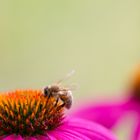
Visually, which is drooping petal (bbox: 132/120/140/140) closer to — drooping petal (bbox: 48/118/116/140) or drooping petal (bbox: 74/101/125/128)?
drooping petal (bbox: 74/101/125/128)

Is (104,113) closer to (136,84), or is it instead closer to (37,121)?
(136,84)

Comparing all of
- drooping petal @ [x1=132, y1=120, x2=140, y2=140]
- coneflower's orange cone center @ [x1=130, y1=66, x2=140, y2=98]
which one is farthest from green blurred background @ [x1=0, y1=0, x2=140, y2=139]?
drooping petal @ [x1=132, y1=120, x2=140, y2=140]

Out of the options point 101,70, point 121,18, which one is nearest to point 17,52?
point 101,70

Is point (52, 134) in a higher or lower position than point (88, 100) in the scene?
lower

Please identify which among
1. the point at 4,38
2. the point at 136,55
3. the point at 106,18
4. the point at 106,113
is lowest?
the point at 106,113

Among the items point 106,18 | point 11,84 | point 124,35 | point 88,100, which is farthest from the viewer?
point 106,18

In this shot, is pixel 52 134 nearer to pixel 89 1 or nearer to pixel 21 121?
pixel 21 121

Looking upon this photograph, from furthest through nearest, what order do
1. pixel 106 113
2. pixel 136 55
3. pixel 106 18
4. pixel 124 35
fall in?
Result: pixel 106 18, pixel 124 35, pixel 136 55, pixel 106 113

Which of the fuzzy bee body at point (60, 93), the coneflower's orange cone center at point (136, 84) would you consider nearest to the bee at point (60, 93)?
the fuzzy bee body at point (60, 93)
